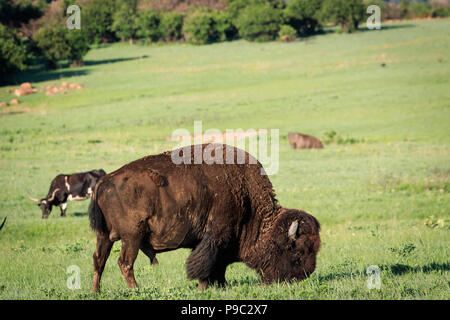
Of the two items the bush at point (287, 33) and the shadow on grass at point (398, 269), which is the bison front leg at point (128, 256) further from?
the bush at point (287, 33)

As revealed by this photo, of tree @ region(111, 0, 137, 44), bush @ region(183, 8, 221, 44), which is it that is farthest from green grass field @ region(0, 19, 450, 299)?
tree @ region(111, 0, 137, 44)

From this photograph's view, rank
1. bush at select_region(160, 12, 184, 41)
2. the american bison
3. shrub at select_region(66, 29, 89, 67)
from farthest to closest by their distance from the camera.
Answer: bush at select_region(160, 12, 184, 41) → shrub at select_region(66, 29, 89, 67) → the american bison

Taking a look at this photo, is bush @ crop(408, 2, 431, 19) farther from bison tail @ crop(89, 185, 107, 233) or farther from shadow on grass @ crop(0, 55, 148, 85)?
bison tail @ crop(89, 185, 107, 233)

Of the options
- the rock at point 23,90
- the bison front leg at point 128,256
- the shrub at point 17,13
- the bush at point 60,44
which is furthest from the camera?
the shrub at point 17,13

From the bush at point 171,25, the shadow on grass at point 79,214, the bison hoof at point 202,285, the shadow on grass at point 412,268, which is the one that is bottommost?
the shadow on grass at point 79,214

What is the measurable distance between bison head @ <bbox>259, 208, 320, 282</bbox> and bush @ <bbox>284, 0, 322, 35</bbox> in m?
83.1

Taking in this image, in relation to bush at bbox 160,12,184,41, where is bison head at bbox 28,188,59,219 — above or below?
below

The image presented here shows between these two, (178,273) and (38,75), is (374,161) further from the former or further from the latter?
(38,75)

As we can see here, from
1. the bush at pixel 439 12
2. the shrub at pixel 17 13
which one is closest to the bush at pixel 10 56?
the shrub at pixel 17 13

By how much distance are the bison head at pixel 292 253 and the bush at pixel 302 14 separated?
3273 inches

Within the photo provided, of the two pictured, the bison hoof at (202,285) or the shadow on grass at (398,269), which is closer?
the bison hoof at (202,285)

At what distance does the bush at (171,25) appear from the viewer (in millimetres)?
95000

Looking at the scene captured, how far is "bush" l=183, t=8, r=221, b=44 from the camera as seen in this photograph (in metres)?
89.7
